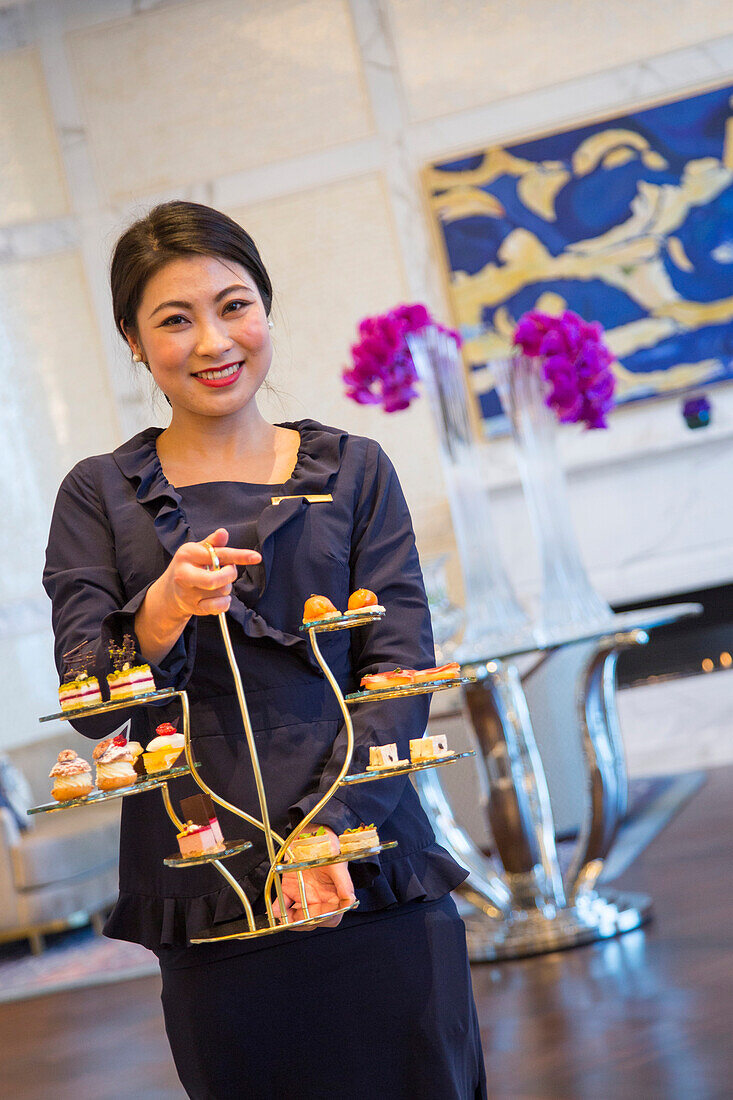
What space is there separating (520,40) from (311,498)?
20.1 ft

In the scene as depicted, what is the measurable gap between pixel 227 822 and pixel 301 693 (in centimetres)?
15

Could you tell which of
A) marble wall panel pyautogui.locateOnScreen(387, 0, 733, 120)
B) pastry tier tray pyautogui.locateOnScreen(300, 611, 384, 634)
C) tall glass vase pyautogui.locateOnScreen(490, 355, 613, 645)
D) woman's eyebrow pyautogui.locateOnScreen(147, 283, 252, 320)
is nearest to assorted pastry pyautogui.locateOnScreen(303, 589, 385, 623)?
pastry tier tray pyautogui.locateOnScreen(300, 611, 384, 634)

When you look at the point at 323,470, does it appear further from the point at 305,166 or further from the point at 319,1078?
the point at 305,166

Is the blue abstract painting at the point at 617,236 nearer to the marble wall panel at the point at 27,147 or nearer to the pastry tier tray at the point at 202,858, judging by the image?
the marble wall panel at the point at 27,147

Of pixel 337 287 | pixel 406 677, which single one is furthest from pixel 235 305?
pixel 337 287

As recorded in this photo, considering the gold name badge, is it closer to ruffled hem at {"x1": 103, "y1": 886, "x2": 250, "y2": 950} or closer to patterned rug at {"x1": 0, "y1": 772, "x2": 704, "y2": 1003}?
ruffled hem at {"x1": 103, "y1": 886, "x2": 250, "y2": 950}

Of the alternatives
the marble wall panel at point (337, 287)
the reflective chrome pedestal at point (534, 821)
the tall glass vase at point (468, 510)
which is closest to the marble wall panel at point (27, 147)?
the marble wall panel at point (337, 287)

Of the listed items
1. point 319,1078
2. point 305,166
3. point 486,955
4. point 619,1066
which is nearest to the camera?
point 319,1078

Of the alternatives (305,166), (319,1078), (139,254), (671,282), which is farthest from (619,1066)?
(305,166)

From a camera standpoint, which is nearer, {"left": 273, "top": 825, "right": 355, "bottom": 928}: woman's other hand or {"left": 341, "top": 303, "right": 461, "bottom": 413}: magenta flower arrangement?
{"left": 273, "top": 825, "right": 355, "bottom": 928}: woman's other hand

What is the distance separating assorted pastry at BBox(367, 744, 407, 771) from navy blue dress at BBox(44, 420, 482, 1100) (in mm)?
28

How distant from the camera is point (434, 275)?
6.93 meters

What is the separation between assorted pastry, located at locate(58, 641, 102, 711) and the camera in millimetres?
1135

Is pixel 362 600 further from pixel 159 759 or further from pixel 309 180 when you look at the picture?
pixel 309 180
